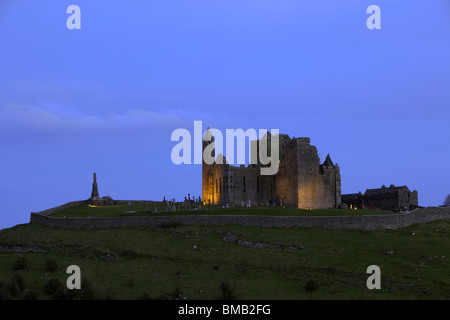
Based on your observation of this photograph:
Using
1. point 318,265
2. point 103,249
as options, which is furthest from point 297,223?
point 103,249

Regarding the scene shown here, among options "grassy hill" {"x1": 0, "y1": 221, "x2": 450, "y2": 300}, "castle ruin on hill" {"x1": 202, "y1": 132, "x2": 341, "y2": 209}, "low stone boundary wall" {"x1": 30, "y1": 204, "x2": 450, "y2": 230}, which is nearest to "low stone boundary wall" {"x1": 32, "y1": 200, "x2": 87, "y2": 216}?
"grassy hill" {"x1": 0, "y1": 221, "x2": 450, "y2": 300}

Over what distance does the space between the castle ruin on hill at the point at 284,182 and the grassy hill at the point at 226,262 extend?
1955 cm

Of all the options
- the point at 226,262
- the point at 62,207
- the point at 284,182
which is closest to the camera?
the point at 226,262

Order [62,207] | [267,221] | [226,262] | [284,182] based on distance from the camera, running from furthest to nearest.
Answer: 1. [62,207]
2. [284,182]
3. [267,221]
4. [226,262]

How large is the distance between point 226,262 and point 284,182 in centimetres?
3685

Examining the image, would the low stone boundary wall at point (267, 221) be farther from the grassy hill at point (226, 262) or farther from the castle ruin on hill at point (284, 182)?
the castle ruin on hill at point (284, 182)

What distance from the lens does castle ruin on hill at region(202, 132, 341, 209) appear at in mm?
84938

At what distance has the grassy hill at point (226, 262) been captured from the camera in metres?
44.9

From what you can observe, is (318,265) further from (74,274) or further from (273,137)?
(273,137)

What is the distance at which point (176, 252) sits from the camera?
56.6m

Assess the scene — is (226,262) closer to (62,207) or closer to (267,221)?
(267,221)

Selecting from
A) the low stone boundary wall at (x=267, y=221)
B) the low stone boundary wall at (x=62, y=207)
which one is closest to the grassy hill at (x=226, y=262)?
the low stone boundary wall at (x=267, y=221)

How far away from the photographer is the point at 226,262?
5341 centimetres

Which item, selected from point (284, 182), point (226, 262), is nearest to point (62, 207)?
point (284, 182)
